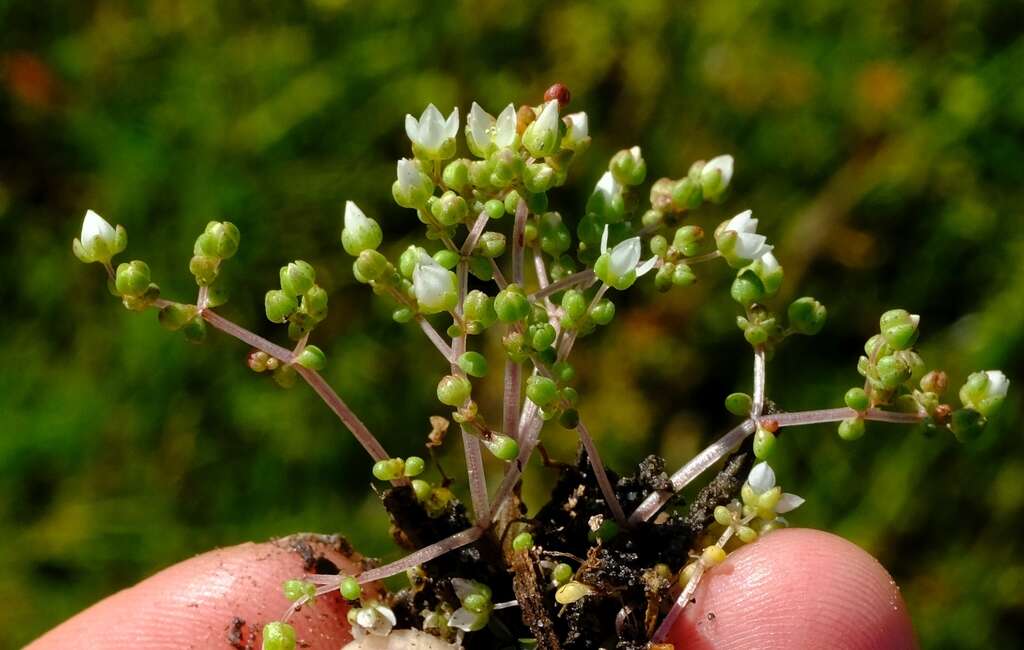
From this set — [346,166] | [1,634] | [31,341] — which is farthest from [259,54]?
[1,634]

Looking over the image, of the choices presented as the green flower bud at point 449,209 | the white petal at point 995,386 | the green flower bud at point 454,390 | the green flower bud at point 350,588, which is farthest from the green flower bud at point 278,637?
the white petal at point 995,386

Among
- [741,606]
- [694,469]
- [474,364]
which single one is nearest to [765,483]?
[694,469]

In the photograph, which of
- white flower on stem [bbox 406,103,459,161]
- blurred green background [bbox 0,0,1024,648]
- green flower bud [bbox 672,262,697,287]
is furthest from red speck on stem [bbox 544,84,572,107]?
blurred green background [bbox 0,0,1024,648]

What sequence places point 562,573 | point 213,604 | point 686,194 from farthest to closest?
point 213,604, point 686,194, point 562,573

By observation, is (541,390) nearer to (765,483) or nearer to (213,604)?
(765,483)

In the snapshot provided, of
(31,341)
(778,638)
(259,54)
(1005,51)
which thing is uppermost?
(259,54)

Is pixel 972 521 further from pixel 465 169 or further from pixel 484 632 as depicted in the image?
pixel 465 169
